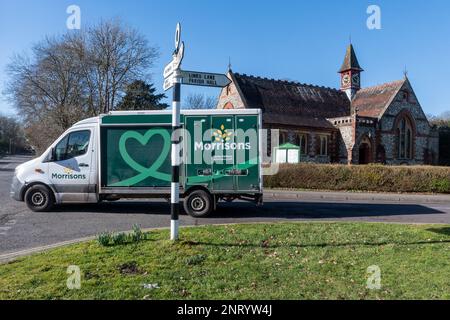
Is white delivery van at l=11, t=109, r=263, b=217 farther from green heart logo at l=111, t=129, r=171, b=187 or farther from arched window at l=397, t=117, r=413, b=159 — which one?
arched window at l=397, t=117, r=413, b=159

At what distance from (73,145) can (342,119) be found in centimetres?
2969

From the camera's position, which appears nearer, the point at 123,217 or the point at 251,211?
the point at 123,217

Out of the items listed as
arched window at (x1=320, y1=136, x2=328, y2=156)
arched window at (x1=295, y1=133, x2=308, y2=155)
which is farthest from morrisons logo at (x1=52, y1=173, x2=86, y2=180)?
arched window at (x1=320, y1=136, x2=328, y2=156)

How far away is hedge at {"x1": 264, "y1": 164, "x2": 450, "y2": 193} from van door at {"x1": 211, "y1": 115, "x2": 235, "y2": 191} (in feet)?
37.3

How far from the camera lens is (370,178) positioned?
68.6 ft

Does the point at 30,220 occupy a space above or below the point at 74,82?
below

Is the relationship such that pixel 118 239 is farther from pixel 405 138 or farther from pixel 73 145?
pixel 405 138

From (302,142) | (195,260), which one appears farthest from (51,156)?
(302,142)

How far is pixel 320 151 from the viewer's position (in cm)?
3488

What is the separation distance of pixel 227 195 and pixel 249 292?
247 inches

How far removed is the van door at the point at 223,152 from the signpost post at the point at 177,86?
148 inches

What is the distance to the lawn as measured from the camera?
4242mm
